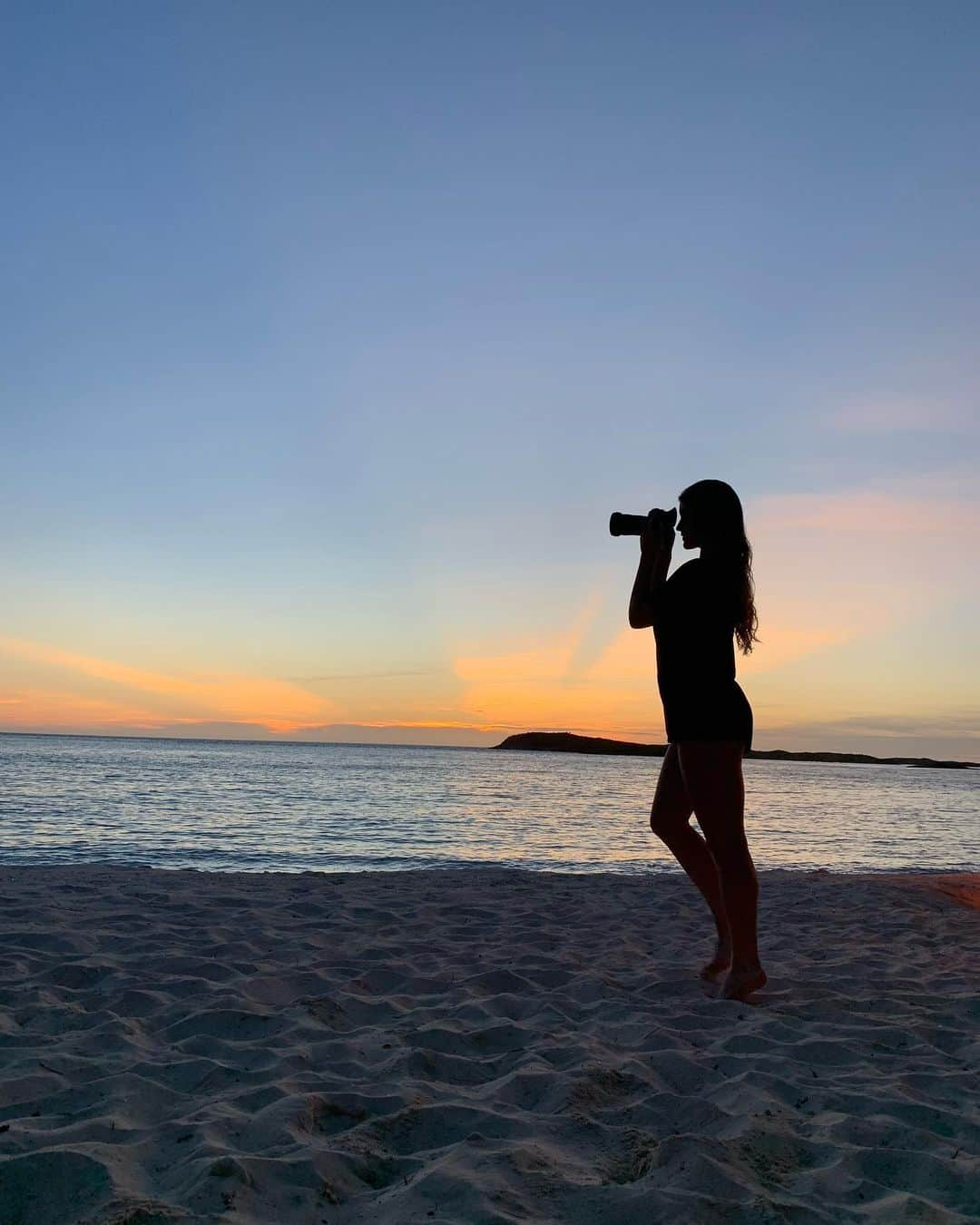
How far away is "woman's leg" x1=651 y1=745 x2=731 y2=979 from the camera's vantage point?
163 inches

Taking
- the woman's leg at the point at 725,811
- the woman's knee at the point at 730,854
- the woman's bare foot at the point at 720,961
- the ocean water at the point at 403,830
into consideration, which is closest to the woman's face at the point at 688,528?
the woman's leg at the point at 725,811

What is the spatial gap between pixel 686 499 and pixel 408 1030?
2.54 meters

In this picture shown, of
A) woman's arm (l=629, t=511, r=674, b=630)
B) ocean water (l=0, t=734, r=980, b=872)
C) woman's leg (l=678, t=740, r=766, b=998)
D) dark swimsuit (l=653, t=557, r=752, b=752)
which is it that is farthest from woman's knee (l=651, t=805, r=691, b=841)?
ocean water (l=0, t=734, r=980, b=872)

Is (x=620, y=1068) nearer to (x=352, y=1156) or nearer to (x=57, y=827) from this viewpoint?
(x=352, y=1156)

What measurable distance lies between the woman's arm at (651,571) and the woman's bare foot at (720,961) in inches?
64.9

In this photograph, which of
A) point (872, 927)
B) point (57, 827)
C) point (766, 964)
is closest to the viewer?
point (766, 964)

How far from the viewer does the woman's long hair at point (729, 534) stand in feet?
13.4

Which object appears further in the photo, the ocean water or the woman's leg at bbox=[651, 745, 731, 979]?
the ocean water

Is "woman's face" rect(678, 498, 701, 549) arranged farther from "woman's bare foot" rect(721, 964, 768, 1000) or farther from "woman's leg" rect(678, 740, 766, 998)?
"woman's bare foot" rect(721, 964, 768, 1000)

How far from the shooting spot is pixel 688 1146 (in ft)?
7.95


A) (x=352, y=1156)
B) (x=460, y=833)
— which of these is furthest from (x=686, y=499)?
(x=460, y=833)

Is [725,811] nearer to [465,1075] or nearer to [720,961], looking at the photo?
[720,961]

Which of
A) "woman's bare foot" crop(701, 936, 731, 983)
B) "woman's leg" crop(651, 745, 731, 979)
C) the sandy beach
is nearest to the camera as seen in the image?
the sandy beach

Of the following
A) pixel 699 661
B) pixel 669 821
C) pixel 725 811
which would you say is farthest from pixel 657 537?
pixel 669 821
